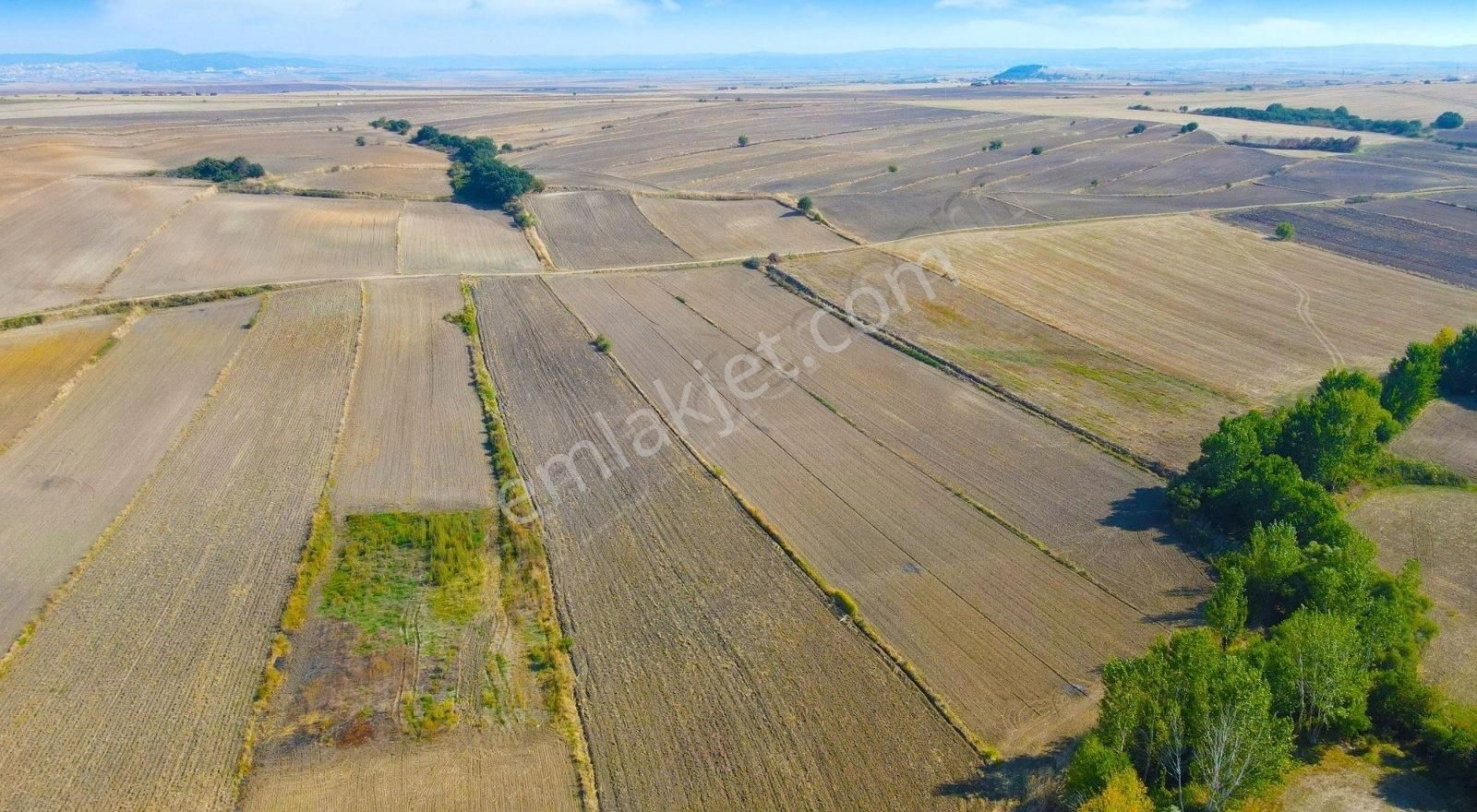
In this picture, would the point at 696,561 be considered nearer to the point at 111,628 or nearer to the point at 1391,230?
the point at 111,628

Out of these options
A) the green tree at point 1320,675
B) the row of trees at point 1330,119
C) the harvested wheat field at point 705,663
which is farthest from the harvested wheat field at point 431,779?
the row of trees at point 1330,119

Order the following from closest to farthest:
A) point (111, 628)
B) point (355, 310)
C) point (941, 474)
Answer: point (111, 628)
point (941, 474)
point (355, 310)

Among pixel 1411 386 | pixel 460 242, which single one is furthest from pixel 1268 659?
pixel 460 242

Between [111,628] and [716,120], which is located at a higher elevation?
[716,120]

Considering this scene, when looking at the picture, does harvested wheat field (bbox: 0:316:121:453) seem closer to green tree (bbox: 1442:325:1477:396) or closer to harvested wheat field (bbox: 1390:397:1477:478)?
harvested wheat field (bbox: 1390:397:1477:478)

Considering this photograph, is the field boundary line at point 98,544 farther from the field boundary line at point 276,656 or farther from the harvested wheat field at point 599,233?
the harvested wheat field at point 599,233

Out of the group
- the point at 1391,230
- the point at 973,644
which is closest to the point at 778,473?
the point at 973,644
